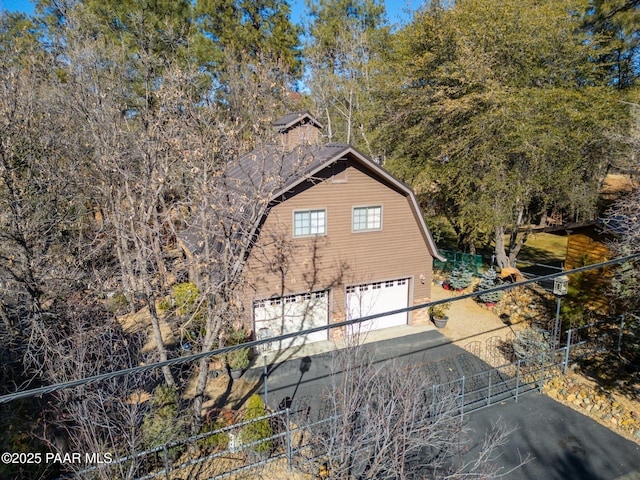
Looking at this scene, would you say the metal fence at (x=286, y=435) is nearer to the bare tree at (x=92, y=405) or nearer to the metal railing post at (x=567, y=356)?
the metal railing post at (x=567, y=356)

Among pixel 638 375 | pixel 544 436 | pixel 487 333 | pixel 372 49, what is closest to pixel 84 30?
pixel 372 49

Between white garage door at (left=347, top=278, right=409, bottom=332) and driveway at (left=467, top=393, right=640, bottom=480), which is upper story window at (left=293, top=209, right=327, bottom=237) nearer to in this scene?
white garage door at (left=347, top=278, right=409, bottom=332)

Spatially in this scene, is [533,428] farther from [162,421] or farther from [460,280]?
[460,280]

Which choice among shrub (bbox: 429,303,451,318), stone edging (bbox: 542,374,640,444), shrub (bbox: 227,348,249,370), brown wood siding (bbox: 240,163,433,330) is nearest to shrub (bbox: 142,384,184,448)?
shrub (bbox: 227,348,249,370)

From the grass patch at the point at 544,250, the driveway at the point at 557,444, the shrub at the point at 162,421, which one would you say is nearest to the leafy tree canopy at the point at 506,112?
the grass patch at the point at 544,250

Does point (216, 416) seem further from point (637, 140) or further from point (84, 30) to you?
point (84, 30)
